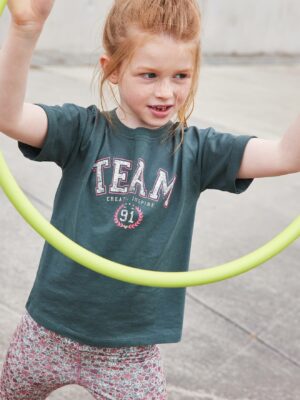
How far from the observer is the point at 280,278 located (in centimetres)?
406

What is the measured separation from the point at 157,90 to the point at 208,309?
6.37ft

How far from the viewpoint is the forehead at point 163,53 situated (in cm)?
186

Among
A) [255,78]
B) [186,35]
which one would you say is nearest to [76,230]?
[186,35]

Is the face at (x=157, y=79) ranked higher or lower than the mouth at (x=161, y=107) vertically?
higher

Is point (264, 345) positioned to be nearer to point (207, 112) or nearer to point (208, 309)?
point (208, 309)

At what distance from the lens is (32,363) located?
2070mm

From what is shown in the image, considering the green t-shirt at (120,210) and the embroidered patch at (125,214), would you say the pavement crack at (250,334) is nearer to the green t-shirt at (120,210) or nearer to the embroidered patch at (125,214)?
the green t-shirt at (120,210)

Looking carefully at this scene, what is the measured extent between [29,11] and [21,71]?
0.15 meters

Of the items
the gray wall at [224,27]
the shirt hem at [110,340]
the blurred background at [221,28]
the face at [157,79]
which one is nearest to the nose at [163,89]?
the face at [157,79]

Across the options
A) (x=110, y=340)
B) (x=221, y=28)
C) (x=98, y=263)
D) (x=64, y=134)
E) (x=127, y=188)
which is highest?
(x=64, y=134)

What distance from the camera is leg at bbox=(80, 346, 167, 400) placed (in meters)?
2.04

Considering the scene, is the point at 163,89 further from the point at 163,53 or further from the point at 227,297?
the point at 227,297

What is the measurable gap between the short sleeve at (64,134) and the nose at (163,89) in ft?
0.64

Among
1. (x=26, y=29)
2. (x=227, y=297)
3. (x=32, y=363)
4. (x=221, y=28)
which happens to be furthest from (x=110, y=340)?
(x=221, y=28)
